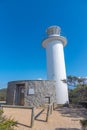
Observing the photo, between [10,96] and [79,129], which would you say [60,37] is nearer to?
[10,96]

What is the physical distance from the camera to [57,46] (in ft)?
55.3

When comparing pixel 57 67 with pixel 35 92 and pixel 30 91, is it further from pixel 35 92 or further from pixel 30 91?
pixel 30 91

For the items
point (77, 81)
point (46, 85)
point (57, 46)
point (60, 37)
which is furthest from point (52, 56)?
point (77, 81)

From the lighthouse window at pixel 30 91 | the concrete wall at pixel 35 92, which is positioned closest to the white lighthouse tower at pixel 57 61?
the concrete wall at pixel 35 92

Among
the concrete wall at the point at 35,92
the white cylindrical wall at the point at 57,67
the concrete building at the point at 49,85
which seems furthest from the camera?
the white cylindrical wall at the point at 57,67

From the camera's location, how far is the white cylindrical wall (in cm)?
1528

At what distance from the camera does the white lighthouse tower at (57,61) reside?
50.3 feet

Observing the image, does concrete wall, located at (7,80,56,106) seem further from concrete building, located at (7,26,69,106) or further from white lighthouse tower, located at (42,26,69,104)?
white lighthouse tower, located at (42,26,69,104)

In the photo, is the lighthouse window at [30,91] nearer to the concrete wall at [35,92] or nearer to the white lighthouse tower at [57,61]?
the concrete wall at [35,92]

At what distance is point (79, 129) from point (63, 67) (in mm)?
10981

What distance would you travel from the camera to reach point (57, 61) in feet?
53.4

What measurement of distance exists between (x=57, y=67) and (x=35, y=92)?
4.19m

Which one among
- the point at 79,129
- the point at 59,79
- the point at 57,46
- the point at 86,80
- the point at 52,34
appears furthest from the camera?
the point at 52,34

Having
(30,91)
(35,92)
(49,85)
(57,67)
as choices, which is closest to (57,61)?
(57,67)
